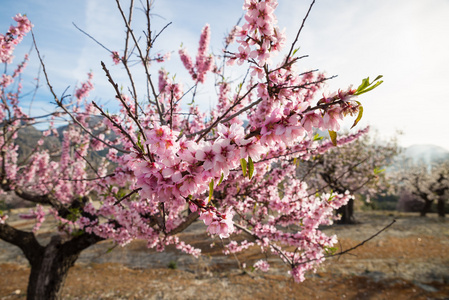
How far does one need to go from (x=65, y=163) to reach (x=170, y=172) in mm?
8394

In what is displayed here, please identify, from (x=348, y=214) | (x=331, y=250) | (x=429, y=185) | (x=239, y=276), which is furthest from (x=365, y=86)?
(x=429, y=185)

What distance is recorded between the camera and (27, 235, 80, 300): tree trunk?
473cm

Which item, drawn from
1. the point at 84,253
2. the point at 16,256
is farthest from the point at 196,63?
the point at 16,256

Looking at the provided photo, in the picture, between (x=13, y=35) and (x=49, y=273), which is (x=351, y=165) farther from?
(x=13, y=35)

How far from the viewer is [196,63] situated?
5105 mm

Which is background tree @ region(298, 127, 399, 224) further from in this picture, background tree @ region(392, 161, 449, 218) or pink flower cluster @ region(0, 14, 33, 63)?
pink flower cluster @ region(0, 14, 33, 63)

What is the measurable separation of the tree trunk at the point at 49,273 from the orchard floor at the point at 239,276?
87.9 inches

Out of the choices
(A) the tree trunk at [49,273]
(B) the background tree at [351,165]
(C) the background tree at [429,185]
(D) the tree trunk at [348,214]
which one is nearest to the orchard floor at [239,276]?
(A) the tree trunk at [49,273]

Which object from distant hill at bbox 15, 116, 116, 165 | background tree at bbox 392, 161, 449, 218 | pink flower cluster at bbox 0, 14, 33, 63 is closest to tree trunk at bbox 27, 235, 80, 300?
distant hill at bbox 15, 116, 116, 165

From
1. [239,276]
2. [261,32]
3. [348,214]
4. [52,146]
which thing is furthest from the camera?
[348,214]

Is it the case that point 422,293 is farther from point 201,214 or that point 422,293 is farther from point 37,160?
point 37,160

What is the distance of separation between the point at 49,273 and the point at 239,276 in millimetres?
5780

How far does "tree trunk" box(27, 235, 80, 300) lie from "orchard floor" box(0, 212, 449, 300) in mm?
2232

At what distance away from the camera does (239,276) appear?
26.3ft
